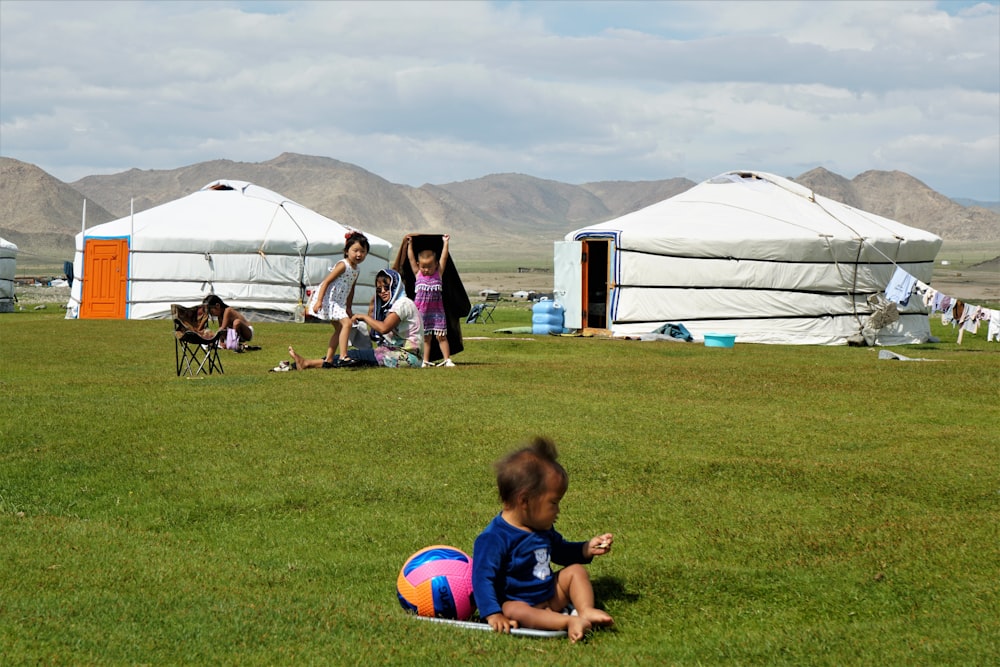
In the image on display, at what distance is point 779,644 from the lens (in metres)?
3.85

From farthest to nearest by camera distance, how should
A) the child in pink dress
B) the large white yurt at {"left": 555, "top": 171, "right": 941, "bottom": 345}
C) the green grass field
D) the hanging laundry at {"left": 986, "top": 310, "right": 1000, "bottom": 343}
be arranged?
the hanging laundry at {"left": 986, "top": 310, "right": 1000, "bottom": 343} → the large white yurt at {"left": 555, "top": 171, "right": 941, "bottom": 345} → the child in pink dress → the green grass field

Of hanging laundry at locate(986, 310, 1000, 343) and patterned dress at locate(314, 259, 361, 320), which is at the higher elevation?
hanging laundry at locate(986, 310, 1000, 343)

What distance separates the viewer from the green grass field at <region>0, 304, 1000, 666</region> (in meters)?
3.86

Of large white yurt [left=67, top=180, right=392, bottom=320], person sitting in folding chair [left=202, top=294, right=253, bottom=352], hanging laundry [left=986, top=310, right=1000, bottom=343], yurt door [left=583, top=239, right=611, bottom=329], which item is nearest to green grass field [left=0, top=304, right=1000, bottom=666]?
person sitting in folding chair [left=202, top=294, right=253, bottom=352]

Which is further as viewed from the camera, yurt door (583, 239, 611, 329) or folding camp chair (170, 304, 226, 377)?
yurt door (583, 239, 611, 329)

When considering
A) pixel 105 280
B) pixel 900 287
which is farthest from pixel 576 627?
pixel 105 280

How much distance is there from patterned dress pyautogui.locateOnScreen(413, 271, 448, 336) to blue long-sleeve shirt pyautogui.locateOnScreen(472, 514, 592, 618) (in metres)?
8.37

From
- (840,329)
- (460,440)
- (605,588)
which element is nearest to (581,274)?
(840,329)

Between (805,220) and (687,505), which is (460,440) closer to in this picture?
(687,505)

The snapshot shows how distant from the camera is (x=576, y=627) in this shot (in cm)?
395

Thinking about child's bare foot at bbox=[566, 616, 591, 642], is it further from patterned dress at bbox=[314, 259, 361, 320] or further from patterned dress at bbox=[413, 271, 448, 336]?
patterned dress at bbox=[413, 271, 448, 336]

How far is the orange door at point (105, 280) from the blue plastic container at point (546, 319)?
9.37 meters

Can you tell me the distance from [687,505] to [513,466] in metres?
1.96

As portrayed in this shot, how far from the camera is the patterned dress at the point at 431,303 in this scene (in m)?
12.5
